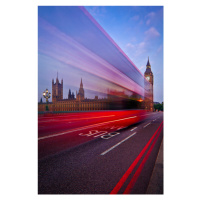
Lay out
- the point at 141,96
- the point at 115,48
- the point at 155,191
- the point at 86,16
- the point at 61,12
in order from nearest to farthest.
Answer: the point at 155,191, the point at 61,12, the point at 86,16, the point at 115,48, the point at 141,96

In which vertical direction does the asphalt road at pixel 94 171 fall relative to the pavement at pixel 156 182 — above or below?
below

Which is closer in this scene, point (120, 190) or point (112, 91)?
point (120, 190)

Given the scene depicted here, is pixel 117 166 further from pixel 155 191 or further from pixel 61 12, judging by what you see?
pixel 61 12

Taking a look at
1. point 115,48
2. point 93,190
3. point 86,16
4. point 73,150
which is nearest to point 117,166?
point 93,190

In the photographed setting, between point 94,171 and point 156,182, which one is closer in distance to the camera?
point 156,182

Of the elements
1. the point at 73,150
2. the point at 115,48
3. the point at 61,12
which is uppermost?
the point at 115,48

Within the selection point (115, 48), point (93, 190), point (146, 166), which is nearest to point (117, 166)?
point (146, 166)

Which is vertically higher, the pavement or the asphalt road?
the pavement

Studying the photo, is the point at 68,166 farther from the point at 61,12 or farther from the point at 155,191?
the point at 61,12
